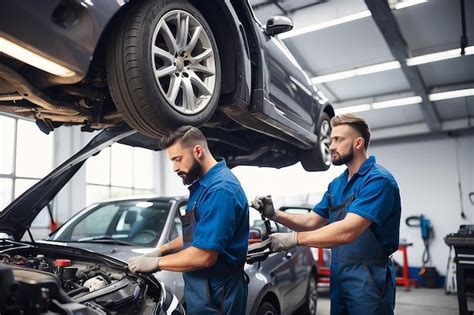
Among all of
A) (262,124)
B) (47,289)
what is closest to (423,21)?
(262,124)

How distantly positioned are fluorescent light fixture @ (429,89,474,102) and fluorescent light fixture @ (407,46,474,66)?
1.57 meters

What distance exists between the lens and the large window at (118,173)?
859cm

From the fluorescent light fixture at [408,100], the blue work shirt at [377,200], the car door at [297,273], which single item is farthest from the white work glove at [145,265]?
the fluorescent light fixture at [408,100]

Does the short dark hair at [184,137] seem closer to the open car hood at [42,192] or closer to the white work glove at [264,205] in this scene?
the open car hood at [42,192]

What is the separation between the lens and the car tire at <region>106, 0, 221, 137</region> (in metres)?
1.73

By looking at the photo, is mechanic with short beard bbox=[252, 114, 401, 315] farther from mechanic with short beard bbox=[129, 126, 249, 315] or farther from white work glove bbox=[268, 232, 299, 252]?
mechanic with short beard bbox=[129, 126, 249, 315]

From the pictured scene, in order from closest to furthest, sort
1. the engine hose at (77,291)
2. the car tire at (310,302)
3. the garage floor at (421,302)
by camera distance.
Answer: the engine hose at (77,291)
the car tire at (310,302)
the garage floor at (421,302)

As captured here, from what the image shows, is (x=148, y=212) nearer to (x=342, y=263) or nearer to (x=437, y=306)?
(x=342, y=263)

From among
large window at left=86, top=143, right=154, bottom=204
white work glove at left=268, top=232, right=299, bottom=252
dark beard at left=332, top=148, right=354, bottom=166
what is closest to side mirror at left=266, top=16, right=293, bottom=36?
dark beard at left=332, top=148, right=354, bottom=166

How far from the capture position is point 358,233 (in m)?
1.94

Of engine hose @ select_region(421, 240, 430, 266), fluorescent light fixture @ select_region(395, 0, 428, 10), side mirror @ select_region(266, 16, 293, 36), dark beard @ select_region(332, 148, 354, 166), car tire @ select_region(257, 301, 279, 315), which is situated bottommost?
engine hose @ select_region(421, 240, 430, 266)

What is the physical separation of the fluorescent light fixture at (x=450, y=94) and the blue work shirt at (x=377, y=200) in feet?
19.7

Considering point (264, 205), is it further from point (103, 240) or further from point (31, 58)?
point (31, 58)

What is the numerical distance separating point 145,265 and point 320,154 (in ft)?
7.91
